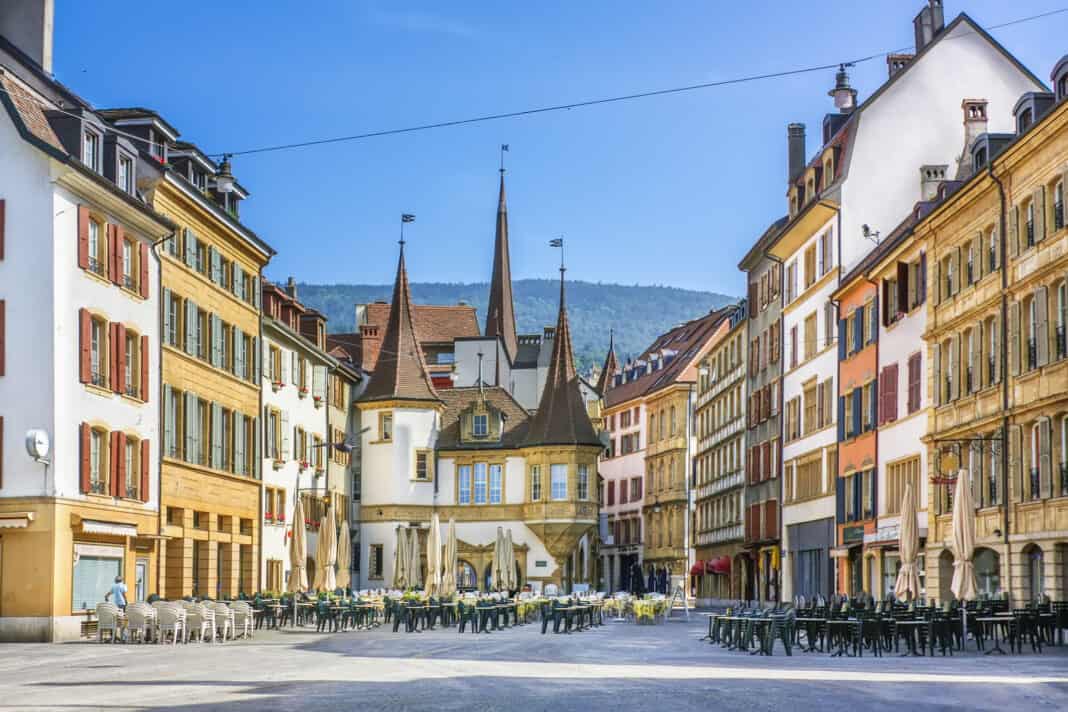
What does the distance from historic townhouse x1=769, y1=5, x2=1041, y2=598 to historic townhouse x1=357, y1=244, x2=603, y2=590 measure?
17.8 metres

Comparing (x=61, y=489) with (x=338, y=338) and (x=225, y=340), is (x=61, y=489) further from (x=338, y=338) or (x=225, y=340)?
(x=338, y=338)

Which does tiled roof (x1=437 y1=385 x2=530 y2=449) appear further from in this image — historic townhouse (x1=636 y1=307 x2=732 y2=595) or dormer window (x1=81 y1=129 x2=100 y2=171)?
dormer window (x1=81 y1=129 x2=100 y2=171)

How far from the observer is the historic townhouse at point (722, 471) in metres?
81.1

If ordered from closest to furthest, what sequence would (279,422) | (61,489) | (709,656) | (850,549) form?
(709,656) < (61,489) < (850,549) < (279,422)

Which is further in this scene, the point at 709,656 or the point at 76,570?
the point at 76,570

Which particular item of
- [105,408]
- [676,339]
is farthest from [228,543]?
[676,339]

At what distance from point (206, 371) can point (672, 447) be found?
52.3 meters

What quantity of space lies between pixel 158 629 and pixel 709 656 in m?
14.0

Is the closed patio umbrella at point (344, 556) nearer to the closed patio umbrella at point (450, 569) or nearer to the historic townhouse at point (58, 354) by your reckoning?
the closed patio umbrella at point (450, 569)

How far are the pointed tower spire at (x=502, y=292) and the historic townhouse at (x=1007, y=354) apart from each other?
75.8 metres

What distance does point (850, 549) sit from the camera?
56625mm

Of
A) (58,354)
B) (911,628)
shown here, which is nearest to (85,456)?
(58,354)

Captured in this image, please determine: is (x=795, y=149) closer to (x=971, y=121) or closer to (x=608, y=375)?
(x=971, y=121)

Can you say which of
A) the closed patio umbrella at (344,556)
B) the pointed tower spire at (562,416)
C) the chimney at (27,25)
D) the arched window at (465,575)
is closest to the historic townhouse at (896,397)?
the closed patio umbrella at (344,556)
